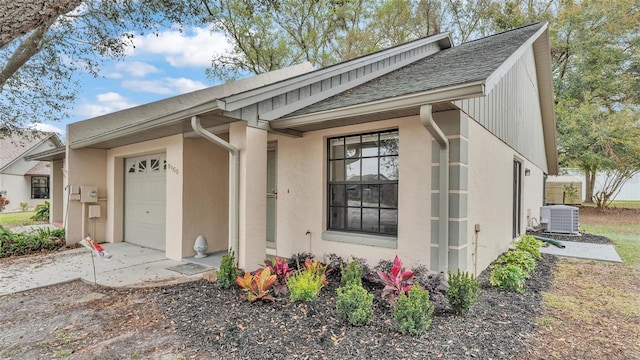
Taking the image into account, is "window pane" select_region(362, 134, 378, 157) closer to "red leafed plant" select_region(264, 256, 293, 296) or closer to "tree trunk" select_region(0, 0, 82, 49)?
"red leafed plant" select_region(264, 256, 293, 296)

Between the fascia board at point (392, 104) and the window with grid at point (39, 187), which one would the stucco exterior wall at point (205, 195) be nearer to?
the fascia board at point (392, 104)

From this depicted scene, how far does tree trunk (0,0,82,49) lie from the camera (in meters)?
2.15

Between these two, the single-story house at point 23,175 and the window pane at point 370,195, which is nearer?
the window pane at point 370,195

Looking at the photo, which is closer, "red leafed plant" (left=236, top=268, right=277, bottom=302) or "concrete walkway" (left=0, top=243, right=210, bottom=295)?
"red leafed plant" (left=236, top=268, right=277, bottom=302)

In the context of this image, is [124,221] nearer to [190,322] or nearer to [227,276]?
[227,276]

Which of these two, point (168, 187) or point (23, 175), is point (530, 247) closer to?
point (168, 187)

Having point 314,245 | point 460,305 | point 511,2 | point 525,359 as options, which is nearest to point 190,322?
point 314,245

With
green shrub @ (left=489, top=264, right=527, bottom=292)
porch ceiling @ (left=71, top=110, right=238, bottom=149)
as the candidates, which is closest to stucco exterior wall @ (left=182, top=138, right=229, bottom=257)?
porch ceiling @ (left=71, top=110, right=238, bottom=149)

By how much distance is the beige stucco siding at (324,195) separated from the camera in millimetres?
4637

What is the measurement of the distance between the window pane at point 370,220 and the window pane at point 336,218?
0.41 meters

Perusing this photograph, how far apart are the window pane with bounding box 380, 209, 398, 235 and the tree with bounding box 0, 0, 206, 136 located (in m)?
5.79

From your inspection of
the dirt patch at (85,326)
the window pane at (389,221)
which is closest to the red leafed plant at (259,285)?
the dirt patch at (85,326)

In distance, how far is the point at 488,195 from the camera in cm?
584

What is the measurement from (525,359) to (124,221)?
8933mm
